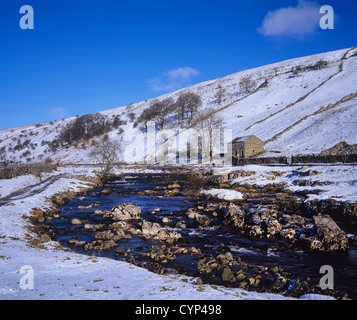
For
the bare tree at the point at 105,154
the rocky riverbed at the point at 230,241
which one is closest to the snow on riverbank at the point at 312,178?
the rocky riverbed at the point at 230,241

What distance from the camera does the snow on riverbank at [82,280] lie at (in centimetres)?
645

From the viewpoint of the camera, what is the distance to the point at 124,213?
1819 centimetres

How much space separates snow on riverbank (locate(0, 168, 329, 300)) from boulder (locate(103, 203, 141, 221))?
21.8ft

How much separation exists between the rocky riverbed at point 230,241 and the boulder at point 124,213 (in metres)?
0.08

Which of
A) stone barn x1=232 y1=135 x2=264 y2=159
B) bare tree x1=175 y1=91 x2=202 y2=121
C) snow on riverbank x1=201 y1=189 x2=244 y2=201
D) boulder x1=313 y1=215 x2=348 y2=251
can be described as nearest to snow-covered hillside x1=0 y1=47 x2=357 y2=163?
stone barn x1=232 y1=135 x2=264 y2=159

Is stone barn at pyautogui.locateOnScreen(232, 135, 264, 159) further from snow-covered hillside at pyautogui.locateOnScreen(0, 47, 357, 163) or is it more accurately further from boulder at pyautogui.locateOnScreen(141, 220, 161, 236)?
boulder at pyautogui.locateOnScreen(141, 220, 161, 236)

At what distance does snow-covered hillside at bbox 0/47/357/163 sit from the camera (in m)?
51.0

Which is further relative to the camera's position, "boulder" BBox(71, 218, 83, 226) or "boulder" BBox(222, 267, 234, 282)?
"boulder" BBox(71, 218, 83, 226)

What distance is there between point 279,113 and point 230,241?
6949 cm

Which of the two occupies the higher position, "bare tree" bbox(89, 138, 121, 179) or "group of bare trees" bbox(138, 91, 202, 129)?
"group of bare trees" bbox(138, 91, 202, 129)

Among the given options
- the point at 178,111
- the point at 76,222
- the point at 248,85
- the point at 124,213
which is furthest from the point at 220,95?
the point at 76,222

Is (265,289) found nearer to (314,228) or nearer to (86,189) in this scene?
(314,228)

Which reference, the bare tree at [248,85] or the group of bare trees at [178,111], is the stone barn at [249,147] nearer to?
the group of bare trees at [178,111]

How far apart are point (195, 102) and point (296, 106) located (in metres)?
40.3
